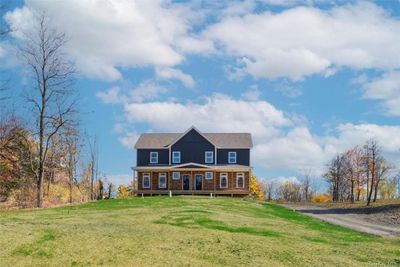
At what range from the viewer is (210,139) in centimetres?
6238

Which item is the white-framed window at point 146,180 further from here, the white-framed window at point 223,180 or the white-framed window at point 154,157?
the white-framed window at point 223,180

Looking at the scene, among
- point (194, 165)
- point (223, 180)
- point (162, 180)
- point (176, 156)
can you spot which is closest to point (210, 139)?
point (176, 156)

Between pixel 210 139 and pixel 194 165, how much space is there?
4.83 meters

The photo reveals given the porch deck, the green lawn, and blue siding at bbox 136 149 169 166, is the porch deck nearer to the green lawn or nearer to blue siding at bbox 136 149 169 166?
blue siding at bbox 136 149 169 166

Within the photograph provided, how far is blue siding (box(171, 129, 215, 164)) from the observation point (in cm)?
6047

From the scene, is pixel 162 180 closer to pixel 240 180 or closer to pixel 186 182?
pixel 186 182

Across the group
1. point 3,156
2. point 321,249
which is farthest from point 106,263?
point 3,156

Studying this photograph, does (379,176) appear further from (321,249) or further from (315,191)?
(321,249)

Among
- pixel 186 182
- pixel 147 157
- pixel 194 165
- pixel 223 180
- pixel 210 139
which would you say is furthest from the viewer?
pixel 210 139

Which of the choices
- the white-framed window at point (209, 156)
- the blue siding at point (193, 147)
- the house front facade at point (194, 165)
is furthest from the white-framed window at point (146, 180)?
the white-framed window at point (209, 156)

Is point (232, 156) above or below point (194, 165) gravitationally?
above

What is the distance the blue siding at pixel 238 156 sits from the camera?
60.6 meters

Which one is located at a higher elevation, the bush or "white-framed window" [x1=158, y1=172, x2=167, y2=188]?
"white-framed window" [x1=158, y1=172, x2=167, y2=188]

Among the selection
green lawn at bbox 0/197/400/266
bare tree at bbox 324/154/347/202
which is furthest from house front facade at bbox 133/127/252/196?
green lawn at bbox 0/197/400/266
